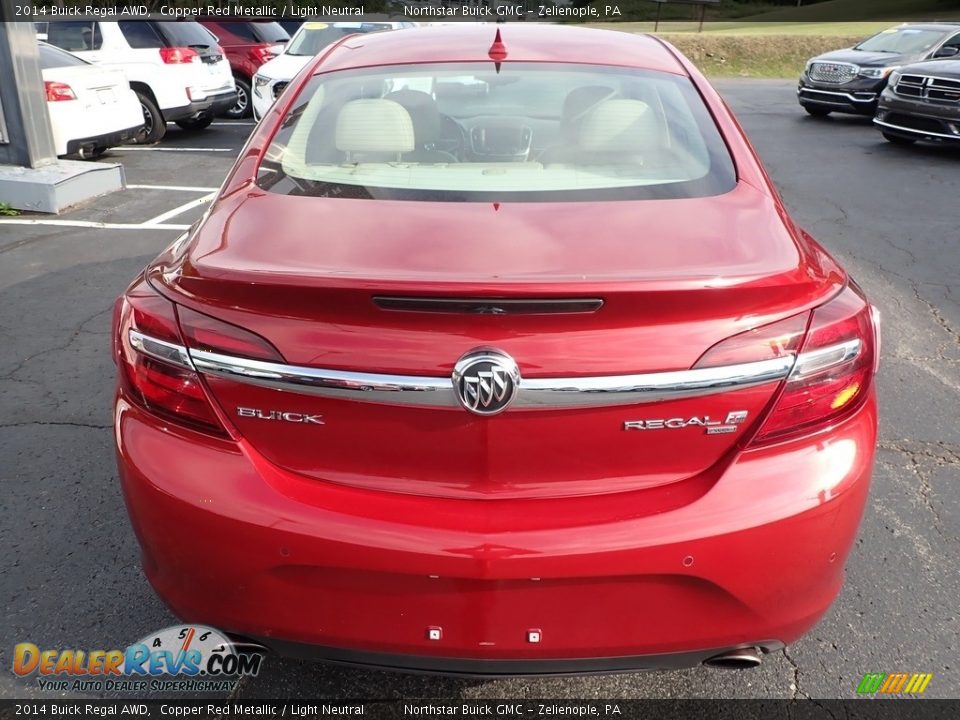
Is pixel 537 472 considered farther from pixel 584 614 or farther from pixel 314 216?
pixel 314 216

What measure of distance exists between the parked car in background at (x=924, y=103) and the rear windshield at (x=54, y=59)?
1023 centimetres

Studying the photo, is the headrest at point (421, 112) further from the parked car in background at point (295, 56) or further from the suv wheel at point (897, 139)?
the suv wheel at point (897, 139)

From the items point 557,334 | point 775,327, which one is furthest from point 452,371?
point 775,327

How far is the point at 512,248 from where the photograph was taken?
69.7 inches

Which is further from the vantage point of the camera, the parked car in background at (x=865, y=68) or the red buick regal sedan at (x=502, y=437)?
the parked car in background at (x=865, y=68)

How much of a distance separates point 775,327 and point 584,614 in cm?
71

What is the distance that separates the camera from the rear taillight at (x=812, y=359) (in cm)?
169

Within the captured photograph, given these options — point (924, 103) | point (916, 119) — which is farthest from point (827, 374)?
point (916, 119)

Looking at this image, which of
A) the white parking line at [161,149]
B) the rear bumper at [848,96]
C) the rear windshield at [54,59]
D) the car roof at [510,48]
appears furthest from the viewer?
the rear bumper at [848,96]

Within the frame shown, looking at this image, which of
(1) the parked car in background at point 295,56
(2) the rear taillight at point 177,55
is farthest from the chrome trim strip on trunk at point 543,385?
(2) the rear taillight at point 177,55

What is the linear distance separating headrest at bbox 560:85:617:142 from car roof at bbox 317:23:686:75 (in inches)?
5.6

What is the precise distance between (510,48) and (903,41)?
14765 millimetres

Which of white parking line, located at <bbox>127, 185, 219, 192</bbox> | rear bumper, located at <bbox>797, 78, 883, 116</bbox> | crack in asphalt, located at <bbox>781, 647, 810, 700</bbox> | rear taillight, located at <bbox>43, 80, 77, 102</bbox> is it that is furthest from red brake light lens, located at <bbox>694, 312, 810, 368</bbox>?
rear bumper, located at <bbox>797, 78, 883, 116</bbox>

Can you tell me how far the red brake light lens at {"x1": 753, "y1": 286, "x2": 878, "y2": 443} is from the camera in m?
1.73
